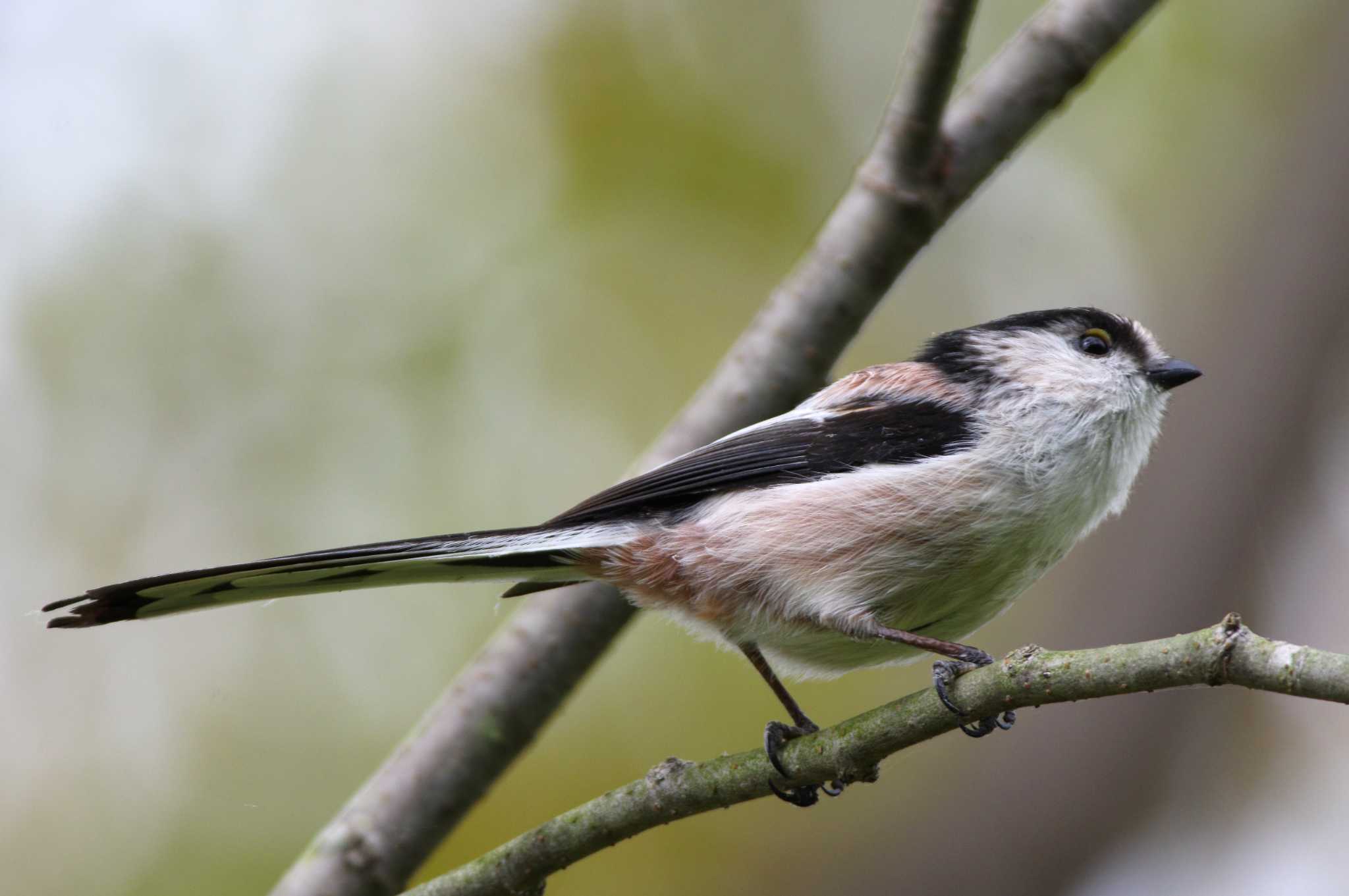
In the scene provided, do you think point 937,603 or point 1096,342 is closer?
point 937,603

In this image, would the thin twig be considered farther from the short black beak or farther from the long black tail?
the long black tail

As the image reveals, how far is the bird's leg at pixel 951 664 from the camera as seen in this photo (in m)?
2.25

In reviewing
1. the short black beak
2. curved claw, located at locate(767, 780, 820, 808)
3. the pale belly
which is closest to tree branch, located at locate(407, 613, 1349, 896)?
curved claw, located at locate(767, 780, 820, 808)

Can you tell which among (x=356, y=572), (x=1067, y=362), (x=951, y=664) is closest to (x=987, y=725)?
(x=951, y=664)

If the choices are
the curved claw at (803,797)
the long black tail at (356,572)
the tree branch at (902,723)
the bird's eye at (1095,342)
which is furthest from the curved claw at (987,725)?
the bird's eye at (1095,342)

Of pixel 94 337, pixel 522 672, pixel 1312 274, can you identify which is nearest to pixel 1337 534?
pixel 1312 274

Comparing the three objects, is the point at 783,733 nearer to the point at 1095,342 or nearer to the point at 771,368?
the point at 771,368

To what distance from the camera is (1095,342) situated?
337cm

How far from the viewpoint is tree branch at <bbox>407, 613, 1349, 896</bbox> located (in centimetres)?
183

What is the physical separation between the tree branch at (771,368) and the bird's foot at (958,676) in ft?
4.15

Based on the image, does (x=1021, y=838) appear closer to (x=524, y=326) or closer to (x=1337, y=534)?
(x=1337, y=534)

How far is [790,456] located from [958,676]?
106 cm

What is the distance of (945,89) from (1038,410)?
907 mm

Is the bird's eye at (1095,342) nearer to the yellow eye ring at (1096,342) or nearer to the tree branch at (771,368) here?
the yellow eye ring at (1096,342)
